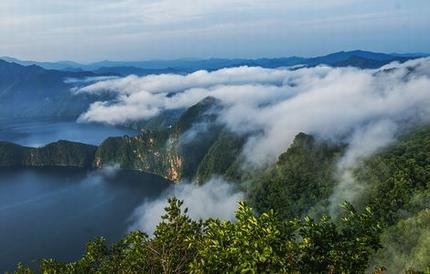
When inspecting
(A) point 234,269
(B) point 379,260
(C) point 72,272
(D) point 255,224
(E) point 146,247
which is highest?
(D) point 255,224

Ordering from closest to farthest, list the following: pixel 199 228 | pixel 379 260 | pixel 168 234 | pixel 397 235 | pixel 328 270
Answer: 1. pixel 328 270
2. pixel 168 234
3. pixel 199 228
4. pixel 379 260
5. pixel 397 235

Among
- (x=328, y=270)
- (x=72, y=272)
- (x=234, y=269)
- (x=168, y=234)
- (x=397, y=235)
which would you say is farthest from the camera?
(x=397, y=235)

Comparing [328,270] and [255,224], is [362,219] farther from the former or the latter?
[255,224]

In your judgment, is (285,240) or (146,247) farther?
(146,247)

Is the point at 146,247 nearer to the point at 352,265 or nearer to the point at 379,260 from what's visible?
the point at 352,265

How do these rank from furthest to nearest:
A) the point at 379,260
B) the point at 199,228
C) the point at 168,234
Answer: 1. the point at 379,260
2. the point at 199,228
3. the point at 168,234

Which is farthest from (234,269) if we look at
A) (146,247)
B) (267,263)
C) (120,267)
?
(120,267)

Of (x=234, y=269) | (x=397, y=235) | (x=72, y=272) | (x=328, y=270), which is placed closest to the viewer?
(x=234, y=269)

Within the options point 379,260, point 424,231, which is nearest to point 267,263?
point 379,260

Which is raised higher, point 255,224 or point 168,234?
point 255,224
